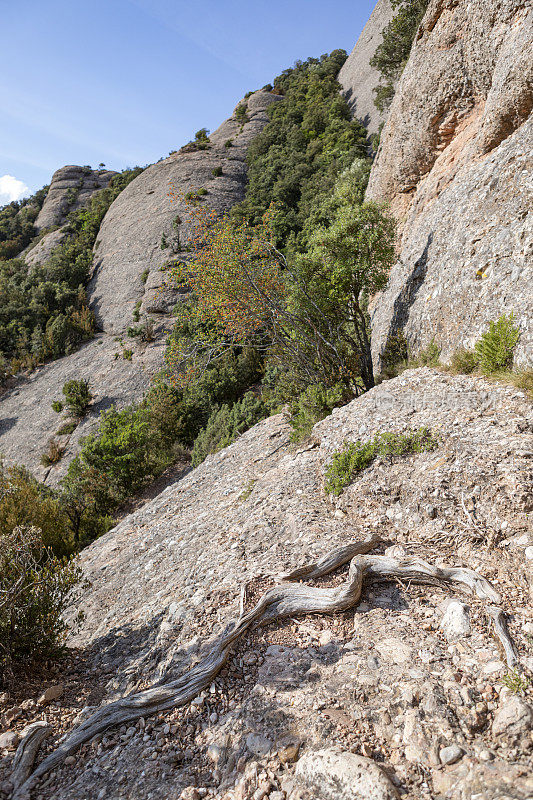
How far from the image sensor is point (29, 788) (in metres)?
2.94

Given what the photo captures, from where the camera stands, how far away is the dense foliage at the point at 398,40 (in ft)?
66.1

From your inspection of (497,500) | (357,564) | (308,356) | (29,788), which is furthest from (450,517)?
(308,356)

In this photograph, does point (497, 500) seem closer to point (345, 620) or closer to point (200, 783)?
point (345, 620)

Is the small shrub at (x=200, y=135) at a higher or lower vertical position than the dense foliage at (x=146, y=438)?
higher

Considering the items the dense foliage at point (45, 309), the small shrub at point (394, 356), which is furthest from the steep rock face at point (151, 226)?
the small shrub at point (394, 356)

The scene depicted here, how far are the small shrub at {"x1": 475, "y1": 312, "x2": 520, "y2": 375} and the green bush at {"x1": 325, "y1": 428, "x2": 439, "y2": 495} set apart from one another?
160 centimetres

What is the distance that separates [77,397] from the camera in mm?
22906

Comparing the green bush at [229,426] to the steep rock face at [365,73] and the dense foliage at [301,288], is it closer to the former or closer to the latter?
the dense foliage at [301,288]

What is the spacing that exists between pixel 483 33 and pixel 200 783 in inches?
633

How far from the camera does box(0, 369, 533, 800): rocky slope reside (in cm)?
241

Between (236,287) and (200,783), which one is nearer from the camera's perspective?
(200,783)

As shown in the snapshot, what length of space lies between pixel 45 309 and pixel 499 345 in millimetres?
31619

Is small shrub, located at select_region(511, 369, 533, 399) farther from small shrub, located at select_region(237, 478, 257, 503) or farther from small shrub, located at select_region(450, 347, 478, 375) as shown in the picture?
small shrub, located at select_region(237, 478, 257, 503)

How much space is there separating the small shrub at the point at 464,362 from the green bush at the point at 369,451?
182 cm
